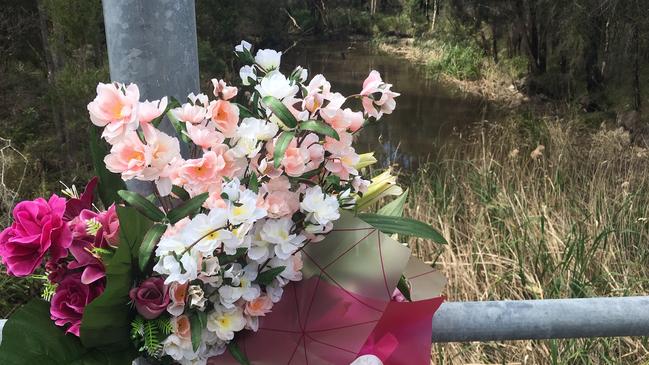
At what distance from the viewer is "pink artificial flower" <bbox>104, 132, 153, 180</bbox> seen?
2.82 feet

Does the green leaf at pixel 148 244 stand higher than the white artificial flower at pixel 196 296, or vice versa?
the green leaf at pixel 148 244

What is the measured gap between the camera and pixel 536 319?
3.76ft

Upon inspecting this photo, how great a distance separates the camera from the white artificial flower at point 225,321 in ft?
3.00

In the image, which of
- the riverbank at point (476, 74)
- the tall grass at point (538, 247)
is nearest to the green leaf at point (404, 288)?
the tall grass at point (538, 247)

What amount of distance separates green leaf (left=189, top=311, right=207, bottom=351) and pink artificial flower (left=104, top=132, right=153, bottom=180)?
229mm

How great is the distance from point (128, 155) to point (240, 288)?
252 millimetres

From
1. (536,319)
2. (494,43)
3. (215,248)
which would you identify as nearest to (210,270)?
(215,248)

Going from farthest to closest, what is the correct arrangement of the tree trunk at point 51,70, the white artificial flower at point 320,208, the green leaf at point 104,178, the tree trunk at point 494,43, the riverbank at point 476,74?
the tree trunk at point 494,43, the riverbank at point 476,74, the tree trunk at point 51,70, the green leaf at point 104,178, the white artificial flower at point 320,208

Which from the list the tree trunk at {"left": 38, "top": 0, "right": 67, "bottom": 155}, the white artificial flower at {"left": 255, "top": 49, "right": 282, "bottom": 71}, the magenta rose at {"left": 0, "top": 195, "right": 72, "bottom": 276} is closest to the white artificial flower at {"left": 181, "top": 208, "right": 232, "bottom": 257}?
the magenta rose at {"left": 0, "top": 195, "right": 72, "bottom": 276}

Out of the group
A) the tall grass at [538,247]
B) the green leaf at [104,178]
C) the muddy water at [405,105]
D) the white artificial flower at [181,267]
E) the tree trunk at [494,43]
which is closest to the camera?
the white artificial flower at [181,267]

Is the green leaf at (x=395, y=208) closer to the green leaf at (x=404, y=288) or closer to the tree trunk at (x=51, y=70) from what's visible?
the green leaf at (x=404, y=288)

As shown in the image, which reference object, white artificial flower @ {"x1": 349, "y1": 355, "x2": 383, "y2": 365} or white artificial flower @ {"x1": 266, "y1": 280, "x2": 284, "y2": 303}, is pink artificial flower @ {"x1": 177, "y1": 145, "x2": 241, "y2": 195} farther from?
white artificial flower @ {"x1": 349, "y1": 355, "x2": 383, "y2": 365}

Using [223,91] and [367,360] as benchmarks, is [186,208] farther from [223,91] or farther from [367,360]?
[367,360]

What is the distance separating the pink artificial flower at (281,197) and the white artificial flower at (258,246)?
0.03 metres
